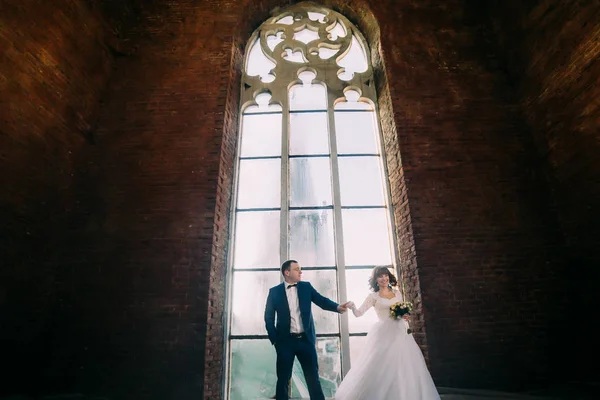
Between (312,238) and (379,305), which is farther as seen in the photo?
(312,238)

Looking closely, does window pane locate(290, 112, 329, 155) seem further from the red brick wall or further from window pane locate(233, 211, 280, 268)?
the red brick wall

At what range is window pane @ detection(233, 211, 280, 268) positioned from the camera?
4.49 meters

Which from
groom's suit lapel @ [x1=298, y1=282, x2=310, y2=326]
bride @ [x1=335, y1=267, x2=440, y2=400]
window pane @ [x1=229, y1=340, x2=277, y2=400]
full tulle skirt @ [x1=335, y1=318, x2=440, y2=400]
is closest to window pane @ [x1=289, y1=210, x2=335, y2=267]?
groom's suit lapel @ [x1=298, y1=282, x2=310, y2=326]

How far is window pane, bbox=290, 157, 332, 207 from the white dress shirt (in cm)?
157

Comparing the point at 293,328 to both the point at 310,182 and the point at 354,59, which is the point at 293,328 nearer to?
the point at 310,182

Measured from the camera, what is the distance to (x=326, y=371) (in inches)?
159

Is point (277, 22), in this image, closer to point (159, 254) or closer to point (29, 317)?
point (159, 254)

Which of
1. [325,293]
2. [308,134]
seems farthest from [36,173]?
[325,293]

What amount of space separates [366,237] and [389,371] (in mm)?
1893

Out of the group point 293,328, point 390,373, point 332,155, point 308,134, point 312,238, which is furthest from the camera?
point 308,134

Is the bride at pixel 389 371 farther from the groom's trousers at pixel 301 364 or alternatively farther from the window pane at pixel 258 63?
the window pane at pixel 258 63

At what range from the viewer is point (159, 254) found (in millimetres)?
4008

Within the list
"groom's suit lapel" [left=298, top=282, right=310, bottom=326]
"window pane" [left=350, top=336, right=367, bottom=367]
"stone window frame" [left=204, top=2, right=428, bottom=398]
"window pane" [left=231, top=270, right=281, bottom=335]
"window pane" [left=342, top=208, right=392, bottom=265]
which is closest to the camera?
"groom's suit lapel" [left=298, top=282, right=310, bottom=326]

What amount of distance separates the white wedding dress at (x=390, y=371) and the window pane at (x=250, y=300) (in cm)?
150
